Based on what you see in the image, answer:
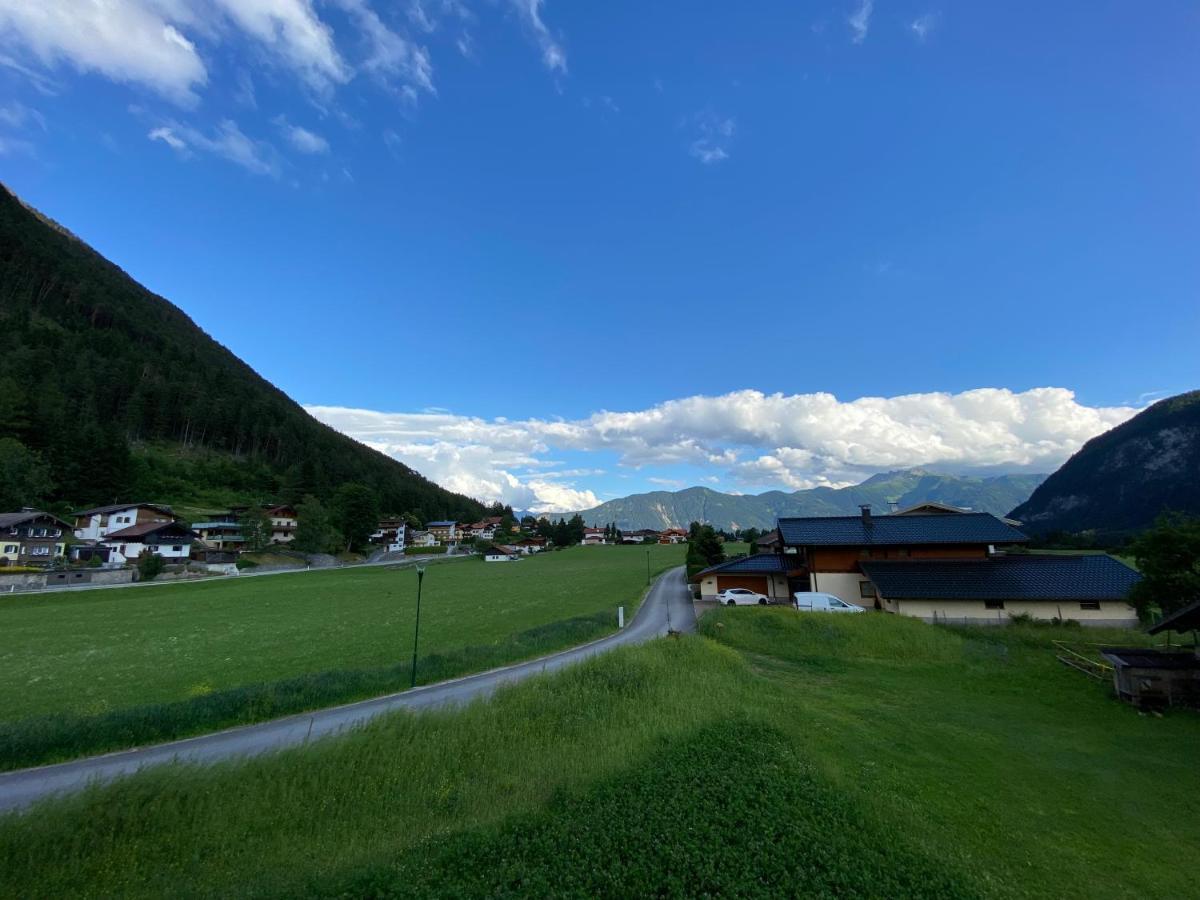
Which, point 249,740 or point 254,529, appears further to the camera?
point 254,529

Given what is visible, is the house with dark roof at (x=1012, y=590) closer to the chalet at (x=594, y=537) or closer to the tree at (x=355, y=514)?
the tree at (x=355, y=514)

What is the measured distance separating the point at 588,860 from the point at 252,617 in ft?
145

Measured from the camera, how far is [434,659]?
72.9 ft

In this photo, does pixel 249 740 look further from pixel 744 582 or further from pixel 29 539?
pixel 29 539

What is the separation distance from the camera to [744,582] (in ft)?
151

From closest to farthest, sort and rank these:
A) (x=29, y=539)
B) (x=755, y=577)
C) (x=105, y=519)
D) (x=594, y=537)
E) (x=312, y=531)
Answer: (x=755, y=577) → (x=29, y=539) → (x=105, y=519) → (x=312, y=531) → (x=594, y=537)

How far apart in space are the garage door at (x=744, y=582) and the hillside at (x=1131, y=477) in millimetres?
114264

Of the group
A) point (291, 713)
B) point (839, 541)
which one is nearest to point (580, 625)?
point (291, 713)

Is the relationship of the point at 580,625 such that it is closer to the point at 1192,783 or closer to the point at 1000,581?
the point at 1192,783

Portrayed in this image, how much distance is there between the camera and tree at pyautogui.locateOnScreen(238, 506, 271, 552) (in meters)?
87.6

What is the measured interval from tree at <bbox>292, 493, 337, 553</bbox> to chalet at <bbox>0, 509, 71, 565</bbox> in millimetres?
28780

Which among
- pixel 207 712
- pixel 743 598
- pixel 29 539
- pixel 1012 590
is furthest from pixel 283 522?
pixel 1012 590

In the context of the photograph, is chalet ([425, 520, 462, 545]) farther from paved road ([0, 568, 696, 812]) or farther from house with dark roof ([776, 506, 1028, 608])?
paved road ([0, 568, 696, 812])

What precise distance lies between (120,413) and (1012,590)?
16457cm
